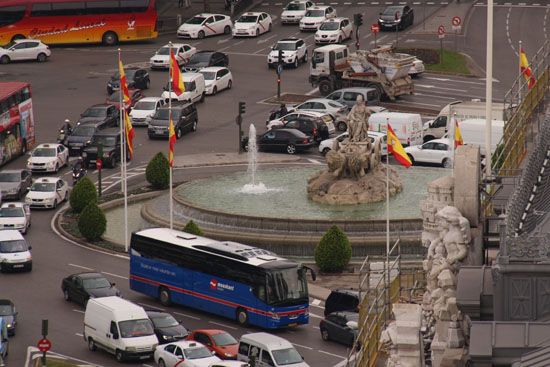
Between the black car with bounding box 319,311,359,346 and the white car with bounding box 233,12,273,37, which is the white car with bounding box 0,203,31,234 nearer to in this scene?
the black car with bounding box 319,311,359,346

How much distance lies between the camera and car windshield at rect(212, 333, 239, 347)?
2201 inches

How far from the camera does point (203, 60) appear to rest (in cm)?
10775

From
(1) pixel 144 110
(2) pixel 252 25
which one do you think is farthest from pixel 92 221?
(2) pixel 252 25

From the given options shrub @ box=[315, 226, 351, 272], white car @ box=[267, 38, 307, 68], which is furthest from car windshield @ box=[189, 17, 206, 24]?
shrub @ box=[315, 226, 351, 272]

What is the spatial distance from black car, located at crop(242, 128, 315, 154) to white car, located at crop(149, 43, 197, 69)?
21.7 metres

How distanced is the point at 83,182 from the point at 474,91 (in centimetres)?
3431

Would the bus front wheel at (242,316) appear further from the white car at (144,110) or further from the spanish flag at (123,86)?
the white car at (144,110)

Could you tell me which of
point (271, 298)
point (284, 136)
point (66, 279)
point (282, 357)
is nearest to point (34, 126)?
point (284, 136)

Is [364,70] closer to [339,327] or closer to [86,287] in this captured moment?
[86,287]

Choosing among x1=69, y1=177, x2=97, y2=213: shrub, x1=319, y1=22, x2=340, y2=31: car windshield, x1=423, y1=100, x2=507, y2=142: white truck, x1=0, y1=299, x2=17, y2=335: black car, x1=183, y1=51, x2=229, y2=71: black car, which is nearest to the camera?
x1=0, y1=299, x2=17, y2=335: black car

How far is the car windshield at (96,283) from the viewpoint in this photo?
6338 centimetres

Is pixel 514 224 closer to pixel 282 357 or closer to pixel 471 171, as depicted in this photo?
pixel 471 171

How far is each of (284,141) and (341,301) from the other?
3037cm

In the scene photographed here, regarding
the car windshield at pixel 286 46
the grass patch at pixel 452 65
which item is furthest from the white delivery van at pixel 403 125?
the car windshield at pixel 286 46
